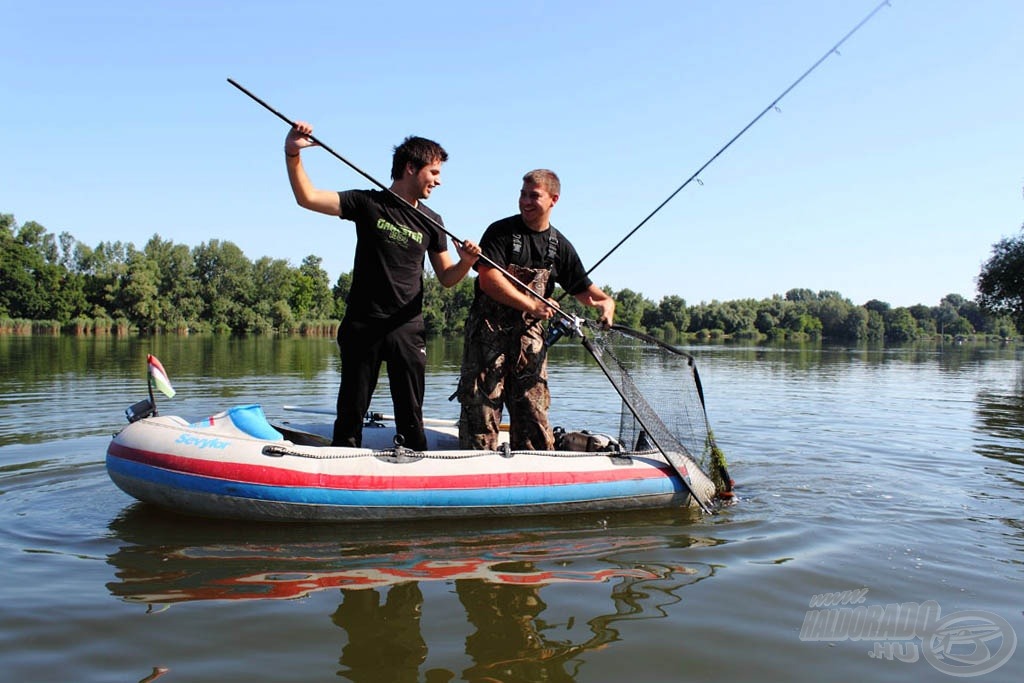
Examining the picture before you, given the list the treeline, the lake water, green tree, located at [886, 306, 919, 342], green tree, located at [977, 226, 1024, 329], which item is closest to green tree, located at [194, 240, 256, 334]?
the treeline

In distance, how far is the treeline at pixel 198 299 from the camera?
201 feet

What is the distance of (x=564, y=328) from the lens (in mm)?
5707

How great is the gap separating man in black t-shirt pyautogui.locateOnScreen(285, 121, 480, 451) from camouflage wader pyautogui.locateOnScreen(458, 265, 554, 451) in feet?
1.43

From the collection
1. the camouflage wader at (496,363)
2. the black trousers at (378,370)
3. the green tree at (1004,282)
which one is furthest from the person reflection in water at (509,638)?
the green tree at (1004,282)

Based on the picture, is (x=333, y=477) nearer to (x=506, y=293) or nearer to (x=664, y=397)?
(x=506, y=293)

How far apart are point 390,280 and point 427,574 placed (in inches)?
81.0

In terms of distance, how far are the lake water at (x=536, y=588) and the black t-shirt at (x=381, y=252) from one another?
158 centimetres

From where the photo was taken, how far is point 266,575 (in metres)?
3.95

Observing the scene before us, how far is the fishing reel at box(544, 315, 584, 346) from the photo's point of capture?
5.61 m

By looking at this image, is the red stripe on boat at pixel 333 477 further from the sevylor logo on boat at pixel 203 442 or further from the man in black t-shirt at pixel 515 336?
the man in black t-shirt at pixel 515 336

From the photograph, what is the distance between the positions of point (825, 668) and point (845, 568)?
4.34 feet

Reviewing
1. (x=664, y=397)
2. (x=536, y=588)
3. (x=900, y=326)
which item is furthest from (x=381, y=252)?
(x=900, y=326)

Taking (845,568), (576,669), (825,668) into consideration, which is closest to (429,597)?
(576,669)

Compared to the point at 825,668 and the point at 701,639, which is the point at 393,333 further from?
the point at 825,668
